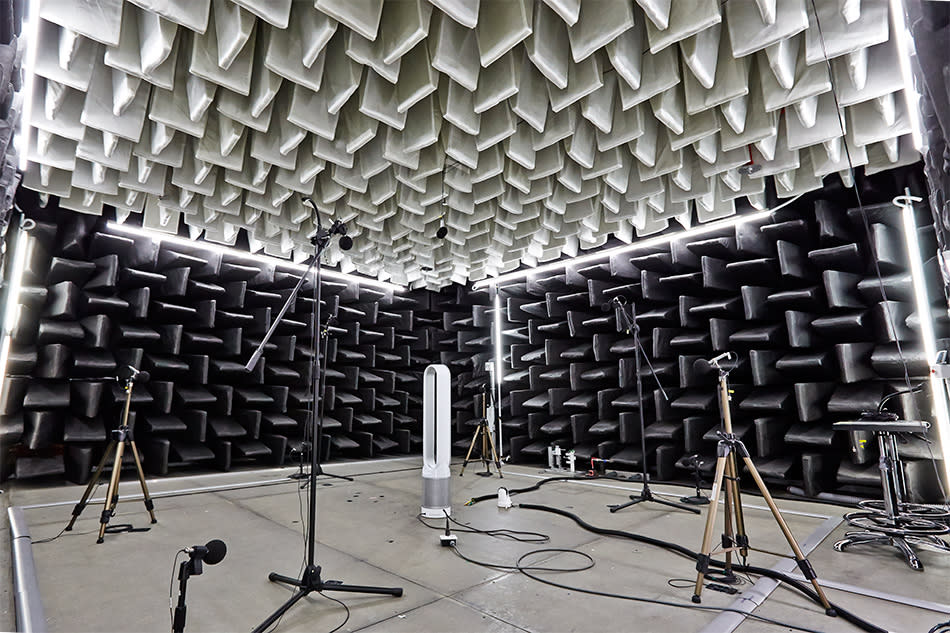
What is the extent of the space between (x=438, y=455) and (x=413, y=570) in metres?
1.22

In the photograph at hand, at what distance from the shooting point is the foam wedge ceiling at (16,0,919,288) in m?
2.39

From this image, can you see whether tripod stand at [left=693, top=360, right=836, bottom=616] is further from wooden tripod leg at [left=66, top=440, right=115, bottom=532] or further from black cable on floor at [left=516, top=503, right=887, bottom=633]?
wooden tripod leg at [left=66, top=440, right=115, bottom=532]

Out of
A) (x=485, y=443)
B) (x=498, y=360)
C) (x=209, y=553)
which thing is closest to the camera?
(x=209, y=553)

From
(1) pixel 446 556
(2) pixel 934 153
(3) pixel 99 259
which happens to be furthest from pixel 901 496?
(3) pixel 99 259

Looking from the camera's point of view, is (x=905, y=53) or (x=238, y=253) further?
(x=238, y=253)

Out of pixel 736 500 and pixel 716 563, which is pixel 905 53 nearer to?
pixel 736 500

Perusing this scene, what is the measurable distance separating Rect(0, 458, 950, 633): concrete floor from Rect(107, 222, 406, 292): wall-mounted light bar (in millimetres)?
2605

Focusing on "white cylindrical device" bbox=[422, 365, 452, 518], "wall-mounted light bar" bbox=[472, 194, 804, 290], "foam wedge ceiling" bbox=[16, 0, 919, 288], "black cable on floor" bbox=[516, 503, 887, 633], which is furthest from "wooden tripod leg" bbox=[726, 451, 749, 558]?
"wall-mounted light bar" bbox=[472, 194, 804, 290]

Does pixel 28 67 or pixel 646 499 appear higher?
pixel 28 67

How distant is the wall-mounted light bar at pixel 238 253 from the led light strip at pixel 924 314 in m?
5.68

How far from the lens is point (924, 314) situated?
3605 millimetres

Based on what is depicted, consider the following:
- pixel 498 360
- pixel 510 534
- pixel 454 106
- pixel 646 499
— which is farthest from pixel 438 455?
pixel 498 360

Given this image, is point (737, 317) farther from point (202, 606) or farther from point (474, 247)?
point (202, 606)

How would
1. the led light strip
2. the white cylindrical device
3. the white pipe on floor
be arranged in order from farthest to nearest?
the white cylindrical device
the led light strip
the white pipe on floor
